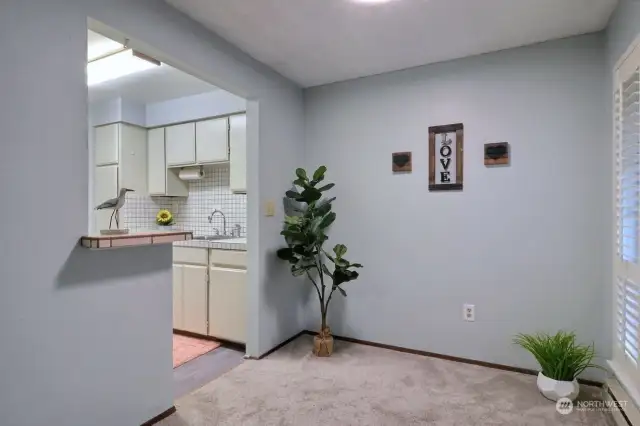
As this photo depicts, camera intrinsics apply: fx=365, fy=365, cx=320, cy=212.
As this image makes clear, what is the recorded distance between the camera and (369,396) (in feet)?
7.13

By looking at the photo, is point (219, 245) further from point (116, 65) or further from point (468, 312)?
point (468, 312)

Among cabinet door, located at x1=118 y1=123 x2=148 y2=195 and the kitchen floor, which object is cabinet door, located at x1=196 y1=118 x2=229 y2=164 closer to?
cabinet door, located at x1=118 y1=123 x2=148 y2=195

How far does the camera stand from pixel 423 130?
9.16ft

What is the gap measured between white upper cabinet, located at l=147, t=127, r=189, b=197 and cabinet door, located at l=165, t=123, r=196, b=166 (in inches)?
3.5

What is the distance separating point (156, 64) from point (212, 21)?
2.53ft

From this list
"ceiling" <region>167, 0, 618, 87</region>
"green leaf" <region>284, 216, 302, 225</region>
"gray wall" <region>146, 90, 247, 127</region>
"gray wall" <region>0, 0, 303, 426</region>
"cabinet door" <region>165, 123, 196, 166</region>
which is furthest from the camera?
"cabinet door" <region>165, 123, 196, 166</region>

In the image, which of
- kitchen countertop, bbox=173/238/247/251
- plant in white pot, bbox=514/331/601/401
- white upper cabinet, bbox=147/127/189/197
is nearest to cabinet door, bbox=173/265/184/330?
kitchen countertop, bbox=173/238/247/251

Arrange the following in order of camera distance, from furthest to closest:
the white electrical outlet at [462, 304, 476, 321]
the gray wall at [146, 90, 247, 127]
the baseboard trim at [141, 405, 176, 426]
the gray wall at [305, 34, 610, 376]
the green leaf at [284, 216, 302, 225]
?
1. the gray wall at [146, 90, 247, 127]
2. the green leaf at [284, 216, 302, 225]
3. the white electrical outlet at [462, 304, 476, 321]
4. the gray wall at [305, 34, 610, 376]
5. the baseboard trim at [141, 405, 176, 426]

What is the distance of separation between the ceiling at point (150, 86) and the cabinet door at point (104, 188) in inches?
28.9

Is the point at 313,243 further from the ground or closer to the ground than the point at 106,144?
closer to the ground

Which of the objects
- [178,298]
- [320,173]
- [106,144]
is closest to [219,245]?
[178,298]

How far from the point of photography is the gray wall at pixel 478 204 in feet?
7.64

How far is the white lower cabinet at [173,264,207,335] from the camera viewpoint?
10.2 ft

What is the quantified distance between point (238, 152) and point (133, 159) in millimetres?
1264
